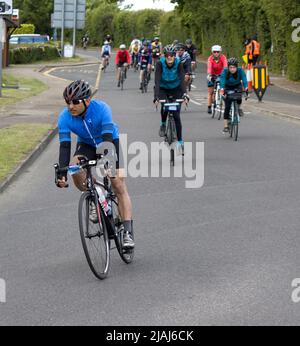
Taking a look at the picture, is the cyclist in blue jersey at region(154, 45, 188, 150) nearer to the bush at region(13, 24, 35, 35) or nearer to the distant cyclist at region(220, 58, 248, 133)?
the distant cyclist at region(220, 58, 248, 133)

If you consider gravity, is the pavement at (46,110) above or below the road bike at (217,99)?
below

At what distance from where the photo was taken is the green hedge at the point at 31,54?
59.7 metres

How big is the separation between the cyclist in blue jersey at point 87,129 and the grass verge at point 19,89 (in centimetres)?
1969

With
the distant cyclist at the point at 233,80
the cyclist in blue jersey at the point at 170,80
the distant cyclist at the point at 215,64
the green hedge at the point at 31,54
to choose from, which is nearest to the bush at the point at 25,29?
the green hedge at the point at 31,54

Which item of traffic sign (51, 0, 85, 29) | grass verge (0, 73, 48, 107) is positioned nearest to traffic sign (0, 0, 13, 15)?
grass verge (0, 73, 48, 107)

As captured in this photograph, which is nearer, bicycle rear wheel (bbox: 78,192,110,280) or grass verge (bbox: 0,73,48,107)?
bicycle rear wheel (bbox: 78,192,110,280)

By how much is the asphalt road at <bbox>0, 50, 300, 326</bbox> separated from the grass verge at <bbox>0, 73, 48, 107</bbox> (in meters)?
14.2

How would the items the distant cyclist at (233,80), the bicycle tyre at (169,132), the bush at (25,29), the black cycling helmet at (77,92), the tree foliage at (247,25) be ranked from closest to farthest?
1. the black cycling helmet at (77,92)
2. the bicycle tyre at (169,132)
3. the distant cyclist at (233,80)
4. the tree foliage at (247,25)
5. the bush at (25,29)

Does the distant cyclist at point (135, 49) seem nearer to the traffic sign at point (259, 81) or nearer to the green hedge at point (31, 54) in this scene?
the green hedge at point (31, 54)

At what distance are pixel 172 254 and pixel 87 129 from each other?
4.78 feet

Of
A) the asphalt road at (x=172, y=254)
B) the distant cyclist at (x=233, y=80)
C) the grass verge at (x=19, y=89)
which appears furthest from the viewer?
the grass verge at (x=19, y=89)

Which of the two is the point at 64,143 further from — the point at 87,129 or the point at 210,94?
the point at 210,94

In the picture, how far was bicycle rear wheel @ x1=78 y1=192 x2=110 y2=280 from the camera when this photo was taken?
7.70 meters

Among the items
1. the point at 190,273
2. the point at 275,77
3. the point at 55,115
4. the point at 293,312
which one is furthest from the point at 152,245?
the point at 275,77
